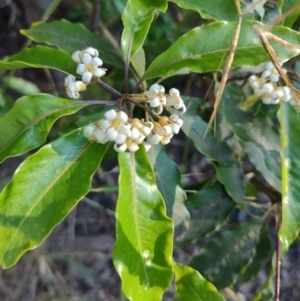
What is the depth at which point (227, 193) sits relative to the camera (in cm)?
111

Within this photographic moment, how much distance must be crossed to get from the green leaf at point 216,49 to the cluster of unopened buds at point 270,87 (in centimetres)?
11

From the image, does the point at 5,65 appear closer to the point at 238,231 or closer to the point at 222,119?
the point at 222,119

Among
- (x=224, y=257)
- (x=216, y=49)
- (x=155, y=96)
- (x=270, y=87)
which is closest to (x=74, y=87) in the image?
(x=155, y=96)

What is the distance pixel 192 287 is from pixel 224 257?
0.85 ft

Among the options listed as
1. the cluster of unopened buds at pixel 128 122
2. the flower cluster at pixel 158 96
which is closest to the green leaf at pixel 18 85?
the cluster of unopened buds at pixel 128 122

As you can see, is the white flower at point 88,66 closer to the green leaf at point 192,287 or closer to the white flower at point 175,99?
the white flower at point 175,99

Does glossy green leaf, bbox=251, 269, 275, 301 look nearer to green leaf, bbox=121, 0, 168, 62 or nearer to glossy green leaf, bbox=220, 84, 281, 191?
glossy green leaf, bbox=220, 84, 281, 191

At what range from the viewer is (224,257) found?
1.16 meters

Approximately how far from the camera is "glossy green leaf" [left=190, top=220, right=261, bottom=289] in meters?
1.15

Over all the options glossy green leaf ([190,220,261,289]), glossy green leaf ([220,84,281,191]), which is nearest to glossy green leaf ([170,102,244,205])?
glossy green leaf ([220,84,281,191])

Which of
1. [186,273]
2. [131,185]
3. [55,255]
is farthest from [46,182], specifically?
[55,255]

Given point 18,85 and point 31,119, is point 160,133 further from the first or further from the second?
point 18,85

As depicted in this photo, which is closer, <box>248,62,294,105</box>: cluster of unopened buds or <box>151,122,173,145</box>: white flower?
<box>151,122,173,145</box>: white flower

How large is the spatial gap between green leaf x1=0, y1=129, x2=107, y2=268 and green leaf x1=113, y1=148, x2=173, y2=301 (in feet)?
0.23
